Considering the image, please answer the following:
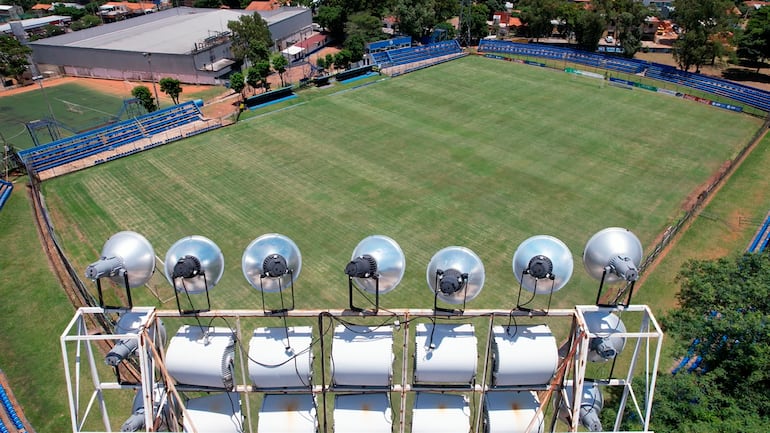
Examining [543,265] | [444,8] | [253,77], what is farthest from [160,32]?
[543,265]

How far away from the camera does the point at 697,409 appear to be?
688 inches

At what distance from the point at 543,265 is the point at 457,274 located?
2.29m

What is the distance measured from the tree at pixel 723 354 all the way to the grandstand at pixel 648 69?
47.1 meters

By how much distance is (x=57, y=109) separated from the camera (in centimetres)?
5872

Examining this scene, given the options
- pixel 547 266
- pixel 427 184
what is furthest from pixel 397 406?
pixel 427 184

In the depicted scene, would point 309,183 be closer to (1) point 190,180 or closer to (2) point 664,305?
(1) point 190,180

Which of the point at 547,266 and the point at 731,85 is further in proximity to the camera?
the point at 731,85

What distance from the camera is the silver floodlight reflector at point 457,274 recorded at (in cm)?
1276

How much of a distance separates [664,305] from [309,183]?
26568 mm

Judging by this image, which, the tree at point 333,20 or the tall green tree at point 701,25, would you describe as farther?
the tree at point 333,20

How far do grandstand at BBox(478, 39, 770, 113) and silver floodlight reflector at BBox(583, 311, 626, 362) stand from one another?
58762 millimetres

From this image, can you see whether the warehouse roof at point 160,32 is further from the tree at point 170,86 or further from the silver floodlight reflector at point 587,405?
the silver floodlight reflector at point 587,405

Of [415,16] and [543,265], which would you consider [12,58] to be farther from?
[543,265]

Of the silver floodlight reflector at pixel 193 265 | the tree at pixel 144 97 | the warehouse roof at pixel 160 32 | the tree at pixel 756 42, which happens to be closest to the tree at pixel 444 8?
the warehouse roof at pixel 160 32
